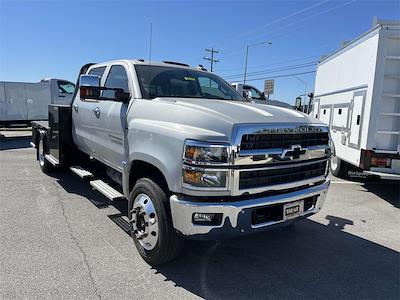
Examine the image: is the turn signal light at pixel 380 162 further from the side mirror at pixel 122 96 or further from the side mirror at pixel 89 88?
the side mirror at pixel 89 88

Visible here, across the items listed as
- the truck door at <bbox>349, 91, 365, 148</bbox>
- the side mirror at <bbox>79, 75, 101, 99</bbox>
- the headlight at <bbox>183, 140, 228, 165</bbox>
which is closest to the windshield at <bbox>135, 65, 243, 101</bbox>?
the side mirror at <bbox>79, 75, 101, 99</bbox>

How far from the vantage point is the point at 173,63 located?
5375 millimetres

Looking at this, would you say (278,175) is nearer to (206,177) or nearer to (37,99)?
(206,177)

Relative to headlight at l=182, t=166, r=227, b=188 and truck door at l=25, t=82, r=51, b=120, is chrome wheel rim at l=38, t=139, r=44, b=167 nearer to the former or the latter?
headlight at l=182, t=166, r=227, b=188

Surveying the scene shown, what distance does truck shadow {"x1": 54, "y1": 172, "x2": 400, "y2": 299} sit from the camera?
3352 mm

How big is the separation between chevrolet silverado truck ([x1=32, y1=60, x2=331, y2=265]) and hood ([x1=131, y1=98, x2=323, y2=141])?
0.01 m

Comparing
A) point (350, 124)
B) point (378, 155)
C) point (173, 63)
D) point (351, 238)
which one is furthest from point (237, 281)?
point (350, 124)

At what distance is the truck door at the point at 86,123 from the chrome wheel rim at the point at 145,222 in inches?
71.6

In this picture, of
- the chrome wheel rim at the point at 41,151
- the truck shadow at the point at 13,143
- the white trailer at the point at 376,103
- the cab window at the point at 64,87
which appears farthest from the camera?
the cab window at the point at 64,87

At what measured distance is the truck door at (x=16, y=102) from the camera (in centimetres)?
1562

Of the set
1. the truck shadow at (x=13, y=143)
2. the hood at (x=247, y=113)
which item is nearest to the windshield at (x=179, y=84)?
the hood at (x=247, y=113)

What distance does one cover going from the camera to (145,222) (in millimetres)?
3717

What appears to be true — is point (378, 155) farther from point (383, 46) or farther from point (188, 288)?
point (188, 288)

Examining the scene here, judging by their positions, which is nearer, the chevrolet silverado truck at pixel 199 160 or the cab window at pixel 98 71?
the chevrolet silverado truck at pixel 199 160
